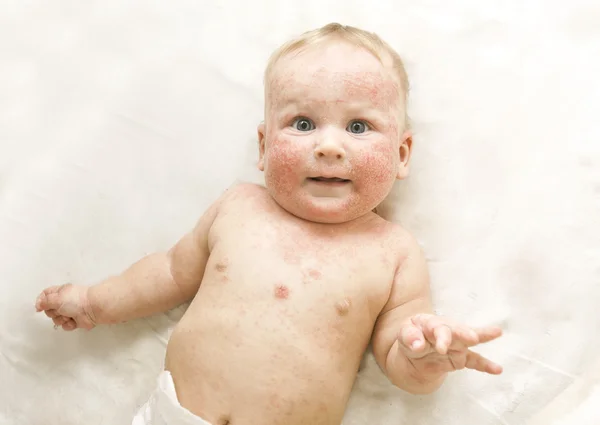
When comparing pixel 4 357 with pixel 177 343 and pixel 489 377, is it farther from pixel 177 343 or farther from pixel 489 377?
pixel 489 377

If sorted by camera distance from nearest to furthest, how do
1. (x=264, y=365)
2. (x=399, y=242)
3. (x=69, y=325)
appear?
(x=264, y=365) → (x=399, y=242) → (x=69, y=325)

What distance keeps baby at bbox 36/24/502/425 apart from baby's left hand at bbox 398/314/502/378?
2.6 inches

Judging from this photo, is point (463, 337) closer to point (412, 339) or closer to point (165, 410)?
point (412, 339)

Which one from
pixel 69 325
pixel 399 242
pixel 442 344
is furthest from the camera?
pixel 69 325

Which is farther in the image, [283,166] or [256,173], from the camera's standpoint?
[256,173]

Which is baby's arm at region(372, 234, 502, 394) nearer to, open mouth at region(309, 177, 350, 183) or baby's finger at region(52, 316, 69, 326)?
open mouth at region(309, 177, 350, 183)

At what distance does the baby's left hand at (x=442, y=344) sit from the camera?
837 mm

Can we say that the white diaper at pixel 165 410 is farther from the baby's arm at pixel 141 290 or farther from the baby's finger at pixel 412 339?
the baby's finger at pixel 412 339

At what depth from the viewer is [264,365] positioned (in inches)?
41.7

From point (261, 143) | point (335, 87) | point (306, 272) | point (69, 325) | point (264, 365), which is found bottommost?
point (69, 325)

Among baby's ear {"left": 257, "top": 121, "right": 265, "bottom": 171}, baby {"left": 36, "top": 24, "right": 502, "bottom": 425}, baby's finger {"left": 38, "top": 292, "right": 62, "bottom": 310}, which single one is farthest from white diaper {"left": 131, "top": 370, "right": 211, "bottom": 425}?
baby's ear {"left": 257, "top": 121, "right": 265, "bottom": 171}

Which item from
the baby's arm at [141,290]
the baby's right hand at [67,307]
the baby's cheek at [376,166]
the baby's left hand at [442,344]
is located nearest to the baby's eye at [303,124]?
the baby's cheek at [376,166]

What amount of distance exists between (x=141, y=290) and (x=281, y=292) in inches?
11.4

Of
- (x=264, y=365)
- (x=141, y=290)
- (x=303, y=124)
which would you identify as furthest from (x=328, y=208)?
(x=141, y=290)
